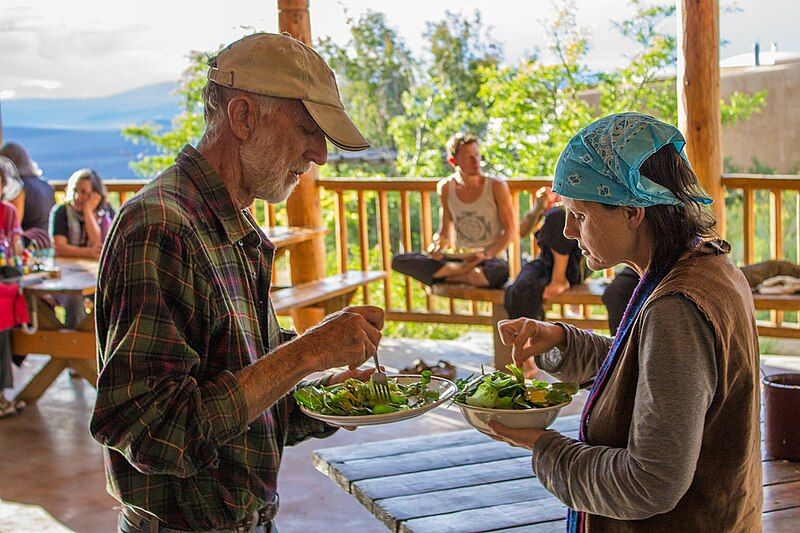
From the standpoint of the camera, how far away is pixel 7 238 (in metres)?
5.55

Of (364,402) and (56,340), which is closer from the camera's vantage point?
(364,402)

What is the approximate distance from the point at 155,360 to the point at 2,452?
3638mm

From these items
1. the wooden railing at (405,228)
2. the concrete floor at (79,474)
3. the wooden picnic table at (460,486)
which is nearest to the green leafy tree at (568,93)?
the wooden railing at (405,228)

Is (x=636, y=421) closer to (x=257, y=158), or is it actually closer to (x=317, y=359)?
(x=317, y=359)

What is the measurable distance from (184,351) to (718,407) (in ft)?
2.79

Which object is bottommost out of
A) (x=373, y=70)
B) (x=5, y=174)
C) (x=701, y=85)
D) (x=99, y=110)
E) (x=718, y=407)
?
(x=718, y=407)

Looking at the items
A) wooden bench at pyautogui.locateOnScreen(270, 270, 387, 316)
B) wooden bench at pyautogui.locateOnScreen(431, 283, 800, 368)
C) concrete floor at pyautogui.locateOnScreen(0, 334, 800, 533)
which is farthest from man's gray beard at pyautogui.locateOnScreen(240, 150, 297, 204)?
wooden bench at pyautogui.locateOnScreen(270, 270, 387, 316)

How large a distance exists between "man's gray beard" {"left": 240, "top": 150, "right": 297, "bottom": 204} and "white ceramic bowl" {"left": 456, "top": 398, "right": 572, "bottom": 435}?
567 mm

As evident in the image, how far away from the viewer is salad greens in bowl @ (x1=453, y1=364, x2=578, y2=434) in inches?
74.2

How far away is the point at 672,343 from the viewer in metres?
1.54

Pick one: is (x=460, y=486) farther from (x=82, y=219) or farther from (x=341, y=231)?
(x=341, y=231)

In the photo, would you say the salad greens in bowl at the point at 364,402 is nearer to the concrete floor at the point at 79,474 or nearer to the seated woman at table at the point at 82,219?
the concrete floor at the point at 79,474

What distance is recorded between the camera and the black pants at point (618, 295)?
5.12m

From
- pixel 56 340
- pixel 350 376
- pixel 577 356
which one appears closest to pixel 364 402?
pixel 350 376
